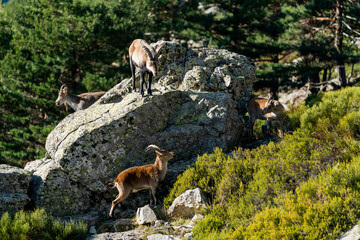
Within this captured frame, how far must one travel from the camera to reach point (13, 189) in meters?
10.2

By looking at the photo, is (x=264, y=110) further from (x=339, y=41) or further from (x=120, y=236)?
(x=339, y=41)

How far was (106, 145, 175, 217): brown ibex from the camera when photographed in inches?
396

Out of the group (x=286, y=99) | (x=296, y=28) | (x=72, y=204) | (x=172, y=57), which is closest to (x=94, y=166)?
(x=72, y=204)

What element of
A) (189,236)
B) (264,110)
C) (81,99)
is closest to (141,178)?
(189,236)

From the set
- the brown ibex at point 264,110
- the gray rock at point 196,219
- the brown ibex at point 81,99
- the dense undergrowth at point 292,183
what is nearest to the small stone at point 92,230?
the dense undergrowth at point 292,183

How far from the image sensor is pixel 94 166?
10.7 metres

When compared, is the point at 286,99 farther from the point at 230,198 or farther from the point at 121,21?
the point at 230,198

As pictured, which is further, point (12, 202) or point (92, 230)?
point (12, 202)

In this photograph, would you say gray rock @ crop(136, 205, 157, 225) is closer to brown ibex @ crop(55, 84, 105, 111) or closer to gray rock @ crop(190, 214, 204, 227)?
gray rock @ crop(190, 214, 204, 227)

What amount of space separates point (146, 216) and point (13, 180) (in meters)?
3.77

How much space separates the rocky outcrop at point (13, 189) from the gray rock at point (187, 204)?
391 cm

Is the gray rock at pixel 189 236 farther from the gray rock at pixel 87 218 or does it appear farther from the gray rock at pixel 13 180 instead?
the gray rock at pixel 13 180

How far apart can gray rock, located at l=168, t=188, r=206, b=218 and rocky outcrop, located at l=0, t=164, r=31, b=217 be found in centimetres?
391

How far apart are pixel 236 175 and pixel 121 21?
17.2 m
